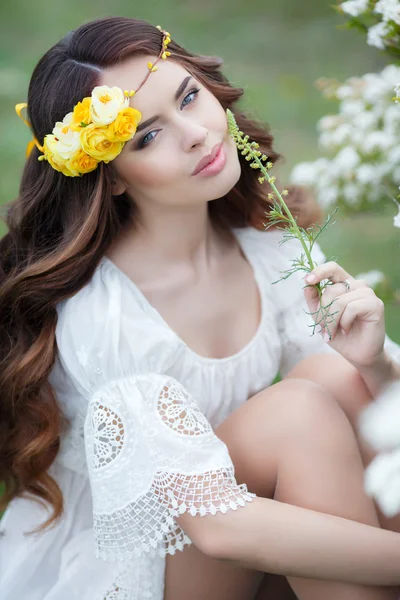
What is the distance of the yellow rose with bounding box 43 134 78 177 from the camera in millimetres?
1963

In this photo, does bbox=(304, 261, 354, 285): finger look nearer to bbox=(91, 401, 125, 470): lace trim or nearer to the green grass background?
bbox=(91, 401, 125, 470): lace trim

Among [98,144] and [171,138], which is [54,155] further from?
[171,138]

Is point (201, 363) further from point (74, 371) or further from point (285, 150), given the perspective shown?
point (285, 150)

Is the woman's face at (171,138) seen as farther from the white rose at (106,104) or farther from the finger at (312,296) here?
the finger at (312,296)

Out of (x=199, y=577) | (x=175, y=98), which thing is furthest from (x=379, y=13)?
(x=199, y=577)

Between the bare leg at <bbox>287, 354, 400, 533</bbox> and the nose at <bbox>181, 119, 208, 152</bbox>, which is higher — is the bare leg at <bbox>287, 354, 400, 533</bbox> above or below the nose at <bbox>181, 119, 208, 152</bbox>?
below

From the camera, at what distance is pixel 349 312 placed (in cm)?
182

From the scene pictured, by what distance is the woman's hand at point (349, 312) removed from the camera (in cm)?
183

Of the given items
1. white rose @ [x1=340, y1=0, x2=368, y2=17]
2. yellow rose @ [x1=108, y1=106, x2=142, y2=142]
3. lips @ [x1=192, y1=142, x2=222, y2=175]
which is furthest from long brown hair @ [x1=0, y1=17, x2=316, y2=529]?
white rose @ [x1=340, y1=0, x2=368, y2=17]

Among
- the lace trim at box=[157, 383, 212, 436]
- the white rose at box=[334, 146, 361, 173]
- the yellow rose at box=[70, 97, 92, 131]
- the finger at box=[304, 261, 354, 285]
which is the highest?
the yellow rose at box=[70, 97, 92, 131]

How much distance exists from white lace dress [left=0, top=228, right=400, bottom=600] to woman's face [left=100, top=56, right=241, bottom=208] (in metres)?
0.27

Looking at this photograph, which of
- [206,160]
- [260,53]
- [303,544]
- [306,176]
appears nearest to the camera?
[303,544]

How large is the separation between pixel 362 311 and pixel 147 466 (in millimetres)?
588

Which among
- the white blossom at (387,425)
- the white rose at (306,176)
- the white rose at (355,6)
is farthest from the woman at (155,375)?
the white rose at (306,176)
